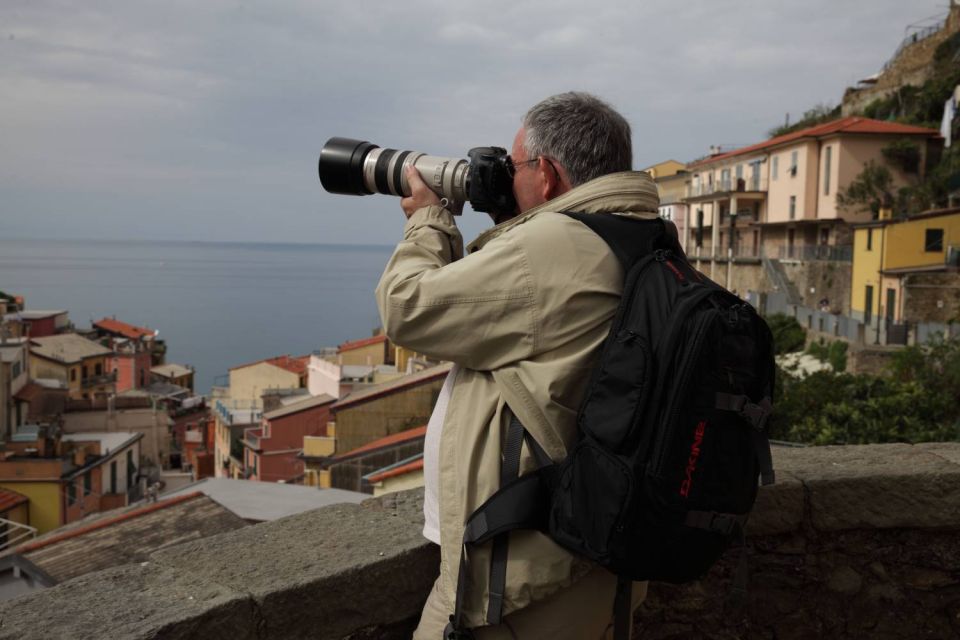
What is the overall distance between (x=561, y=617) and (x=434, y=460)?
0.40 m

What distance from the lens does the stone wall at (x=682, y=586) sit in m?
1.78

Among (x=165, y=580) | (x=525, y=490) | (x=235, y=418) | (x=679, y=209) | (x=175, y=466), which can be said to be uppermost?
(x=679, y=209)

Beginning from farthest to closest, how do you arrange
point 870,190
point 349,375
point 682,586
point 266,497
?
point 870,190 → point 349,375 → point 266,497 → point 682,586

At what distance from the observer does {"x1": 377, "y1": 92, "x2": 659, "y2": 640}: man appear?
5.40 feet

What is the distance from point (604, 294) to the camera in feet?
5.45

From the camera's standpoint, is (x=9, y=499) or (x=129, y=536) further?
(x=9, y=499)

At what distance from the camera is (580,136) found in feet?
5.83

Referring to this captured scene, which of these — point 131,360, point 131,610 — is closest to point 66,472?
point 131,610

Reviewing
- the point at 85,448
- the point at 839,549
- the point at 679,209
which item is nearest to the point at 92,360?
the point at 85,448

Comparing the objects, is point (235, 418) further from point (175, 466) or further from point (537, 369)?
point (537, 369)

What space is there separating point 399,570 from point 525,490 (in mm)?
556

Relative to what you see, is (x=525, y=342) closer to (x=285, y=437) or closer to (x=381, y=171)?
(x=381, y=171)

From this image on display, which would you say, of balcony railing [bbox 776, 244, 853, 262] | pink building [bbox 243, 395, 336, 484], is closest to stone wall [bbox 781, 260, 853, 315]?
balcony railing [bbox 776, 244, 853, 262]

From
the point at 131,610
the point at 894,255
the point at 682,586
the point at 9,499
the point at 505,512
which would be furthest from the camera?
the point at 894,255
